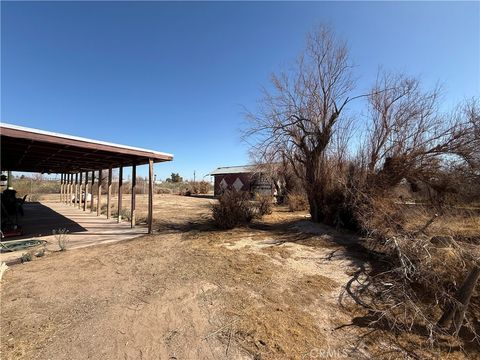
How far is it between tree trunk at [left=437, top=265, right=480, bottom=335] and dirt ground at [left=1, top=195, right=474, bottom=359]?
3.70 feet

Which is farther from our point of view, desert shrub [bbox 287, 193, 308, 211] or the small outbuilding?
the small outbuilding

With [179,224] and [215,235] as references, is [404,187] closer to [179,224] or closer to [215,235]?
[215,235]

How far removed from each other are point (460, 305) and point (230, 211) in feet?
23.4

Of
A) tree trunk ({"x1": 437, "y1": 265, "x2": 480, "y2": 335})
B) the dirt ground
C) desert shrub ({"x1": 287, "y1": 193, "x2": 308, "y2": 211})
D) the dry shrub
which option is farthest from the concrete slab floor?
desert shrub ({"x1": 287, "y1": 193, "x2": 308, "y2": 211})

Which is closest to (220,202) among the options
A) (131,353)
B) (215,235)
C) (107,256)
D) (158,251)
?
(215,235)

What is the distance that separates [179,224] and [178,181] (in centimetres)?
4678

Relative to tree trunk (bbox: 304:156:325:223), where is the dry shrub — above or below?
below

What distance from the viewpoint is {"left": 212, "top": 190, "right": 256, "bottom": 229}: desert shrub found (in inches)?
382

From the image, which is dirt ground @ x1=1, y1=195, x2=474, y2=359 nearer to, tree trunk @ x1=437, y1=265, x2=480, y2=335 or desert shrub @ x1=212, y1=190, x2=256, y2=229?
tree trunk @ x1=437, y1=265, x2=480, y2=335

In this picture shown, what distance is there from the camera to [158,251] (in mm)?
6629

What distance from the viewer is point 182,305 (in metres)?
3.87

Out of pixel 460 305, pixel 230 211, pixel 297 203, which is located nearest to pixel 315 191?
pixel 230 211

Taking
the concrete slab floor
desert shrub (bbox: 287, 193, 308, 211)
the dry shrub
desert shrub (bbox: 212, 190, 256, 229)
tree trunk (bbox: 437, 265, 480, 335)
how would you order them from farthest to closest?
desert shrub (bbox: 287, 193, 308, 211) → desert shrub (bbox: 212, 190, 256, 229) → the concrete slab floor → the dry shrub → tree trunk (bbox: 437, 265, 480, 335)

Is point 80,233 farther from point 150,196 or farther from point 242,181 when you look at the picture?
point 242,181
